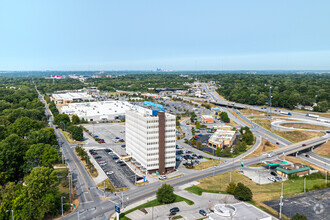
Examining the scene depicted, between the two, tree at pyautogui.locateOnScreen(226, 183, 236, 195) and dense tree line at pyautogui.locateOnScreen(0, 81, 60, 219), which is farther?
tree at pyautogui.locateOnScreen(226, 183, 236, 195)

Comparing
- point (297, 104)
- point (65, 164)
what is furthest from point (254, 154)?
point (297, 104)

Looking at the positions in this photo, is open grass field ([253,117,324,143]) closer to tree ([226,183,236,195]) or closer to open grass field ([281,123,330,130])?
open grass field ([281,123,330,130])

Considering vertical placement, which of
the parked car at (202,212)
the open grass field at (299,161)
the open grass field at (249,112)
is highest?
the open grass field at (249,112)

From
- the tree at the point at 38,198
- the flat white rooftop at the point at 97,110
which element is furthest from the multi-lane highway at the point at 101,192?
the flat white rooftop at the point at 97,110

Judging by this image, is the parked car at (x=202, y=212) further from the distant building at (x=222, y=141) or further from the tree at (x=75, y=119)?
the tree at (x=75, y=119)

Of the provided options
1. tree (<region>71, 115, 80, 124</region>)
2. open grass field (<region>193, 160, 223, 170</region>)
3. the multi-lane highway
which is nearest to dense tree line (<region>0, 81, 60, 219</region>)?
the multi-lane highway

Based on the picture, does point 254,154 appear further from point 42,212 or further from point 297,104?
point 297,104
